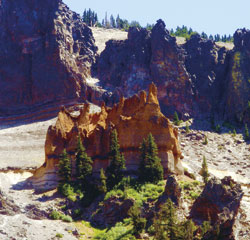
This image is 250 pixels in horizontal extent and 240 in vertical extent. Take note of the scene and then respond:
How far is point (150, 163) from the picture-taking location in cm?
5047

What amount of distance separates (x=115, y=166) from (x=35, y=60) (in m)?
68.4

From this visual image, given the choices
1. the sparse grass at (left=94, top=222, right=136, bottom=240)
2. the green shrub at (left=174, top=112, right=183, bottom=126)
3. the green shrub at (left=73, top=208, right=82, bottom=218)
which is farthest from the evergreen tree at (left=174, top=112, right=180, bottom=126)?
the sparse grass at (left=94, top=222, right=136, bottom=240)

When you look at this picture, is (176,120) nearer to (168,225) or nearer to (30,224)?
(30,224)

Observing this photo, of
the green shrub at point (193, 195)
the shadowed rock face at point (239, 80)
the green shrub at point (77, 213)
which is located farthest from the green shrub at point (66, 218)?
the shadowed rock face at point (239, 80)

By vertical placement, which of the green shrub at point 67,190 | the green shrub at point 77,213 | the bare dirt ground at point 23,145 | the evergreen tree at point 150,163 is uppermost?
the evergreen tree at point 150,163

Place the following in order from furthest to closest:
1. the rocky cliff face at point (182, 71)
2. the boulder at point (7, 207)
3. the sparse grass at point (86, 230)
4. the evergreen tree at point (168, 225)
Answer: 1. the rocky cliff face at point (182, 71)
2. the boulder at point (7, 207)
3. the sparse grass at point (86, 230)
4. the evergreen tree at point (168, 225)

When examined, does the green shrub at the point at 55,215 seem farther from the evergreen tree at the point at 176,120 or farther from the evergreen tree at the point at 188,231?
the evergreen tree at the point at 176,120

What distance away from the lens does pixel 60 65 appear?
368ft

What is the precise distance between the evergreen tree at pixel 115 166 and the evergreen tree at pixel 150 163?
8.05ft

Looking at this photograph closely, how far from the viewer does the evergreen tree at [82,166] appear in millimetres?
53000

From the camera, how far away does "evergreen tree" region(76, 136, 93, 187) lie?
53.0 metres

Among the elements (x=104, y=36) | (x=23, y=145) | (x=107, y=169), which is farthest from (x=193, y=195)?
(x=104, y=36)

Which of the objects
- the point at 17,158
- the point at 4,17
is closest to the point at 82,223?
the point at 17,158

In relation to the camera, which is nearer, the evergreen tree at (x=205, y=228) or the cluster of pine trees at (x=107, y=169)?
the evergreen tree at (x=205, y=228)
